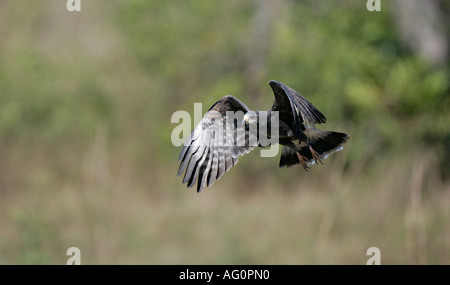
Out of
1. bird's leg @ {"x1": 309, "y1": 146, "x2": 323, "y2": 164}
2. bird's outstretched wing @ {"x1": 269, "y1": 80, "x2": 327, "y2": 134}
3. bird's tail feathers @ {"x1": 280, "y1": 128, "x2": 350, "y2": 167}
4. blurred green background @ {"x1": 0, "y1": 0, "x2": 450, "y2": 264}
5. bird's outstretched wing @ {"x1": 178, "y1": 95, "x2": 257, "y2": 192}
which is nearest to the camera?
bird's outstretched wing @ {"x1": 269, "y1": 80, "x2": 327, "y2": 134}

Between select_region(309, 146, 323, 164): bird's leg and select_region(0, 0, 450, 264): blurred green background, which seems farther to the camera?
select_region(0, 0, 450, 264): blurred green background

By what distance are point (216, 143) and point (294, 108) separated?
0.94 m

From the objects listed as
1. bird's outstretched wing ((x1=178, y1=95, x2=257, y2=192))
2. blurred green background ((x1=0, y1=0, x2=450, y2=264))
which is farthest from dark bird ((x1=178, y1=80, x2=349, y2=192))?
blurred green background ((x1=0, y1=0, x2=450, y2=264))

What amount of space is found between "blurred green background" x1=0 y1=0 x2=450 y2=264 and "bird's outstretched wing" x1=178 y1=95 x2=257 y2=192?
2473 mm

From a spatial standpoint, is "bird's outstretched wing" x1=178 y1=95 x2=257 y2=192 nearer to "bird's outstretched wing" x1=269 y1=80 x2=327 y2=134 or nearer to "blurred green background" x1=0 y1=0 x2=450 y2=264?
"bird's outstretched wing" x1=269 y1=80 x2=327 y2=134

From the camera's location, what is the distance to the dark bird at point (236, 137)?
5.81 m

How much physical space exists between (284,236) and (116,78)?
20.1 ft

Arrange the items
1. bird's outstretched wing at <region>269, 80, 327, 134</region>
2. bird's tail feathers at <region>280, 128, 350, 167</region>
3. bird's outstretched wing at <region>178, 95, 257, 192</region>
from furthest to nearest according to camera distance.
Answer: bird's tail feathers at <region>280, 128, 350, 167</region> → bird's outstretched wing at <region>178, 95, 257, 192</region> → bird's outstretched wing at <region>269, 80, 327, 134</region>

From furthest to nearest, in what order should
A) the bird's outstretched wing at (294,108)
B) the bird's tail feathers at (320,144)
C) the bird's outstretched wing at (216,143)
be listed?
the bird's tail feathers at (320,144) → the bird's outstretched wing at (216,143) → the bird's outstretched wing at (294,108)

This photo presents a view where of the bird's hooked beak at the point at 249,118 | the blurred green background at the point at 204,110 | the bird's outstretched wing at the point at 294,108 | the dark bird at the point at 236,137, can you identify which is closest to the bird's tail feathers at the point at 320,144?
the dark bird at the point at 236,137

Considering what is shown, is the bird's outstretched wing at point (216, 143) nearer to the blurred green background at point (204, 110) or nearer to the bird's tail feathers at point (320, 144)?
the bird's tail feathers at point (320, 144)

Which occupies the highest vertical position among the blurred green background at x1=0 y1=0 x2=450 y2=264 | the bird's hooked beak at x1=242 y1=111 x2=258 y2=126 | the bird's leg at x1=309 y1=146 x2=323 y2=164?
the blurred green background at x1=0 y1=0 x2=450 y2=264

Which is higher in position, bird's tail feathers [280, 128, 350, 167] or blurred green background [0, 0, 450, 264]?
blurred green background [0, 0, 450, 264]

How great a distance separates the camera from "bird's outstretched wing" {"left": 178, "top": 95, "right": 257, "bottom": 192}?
580 centimetres
